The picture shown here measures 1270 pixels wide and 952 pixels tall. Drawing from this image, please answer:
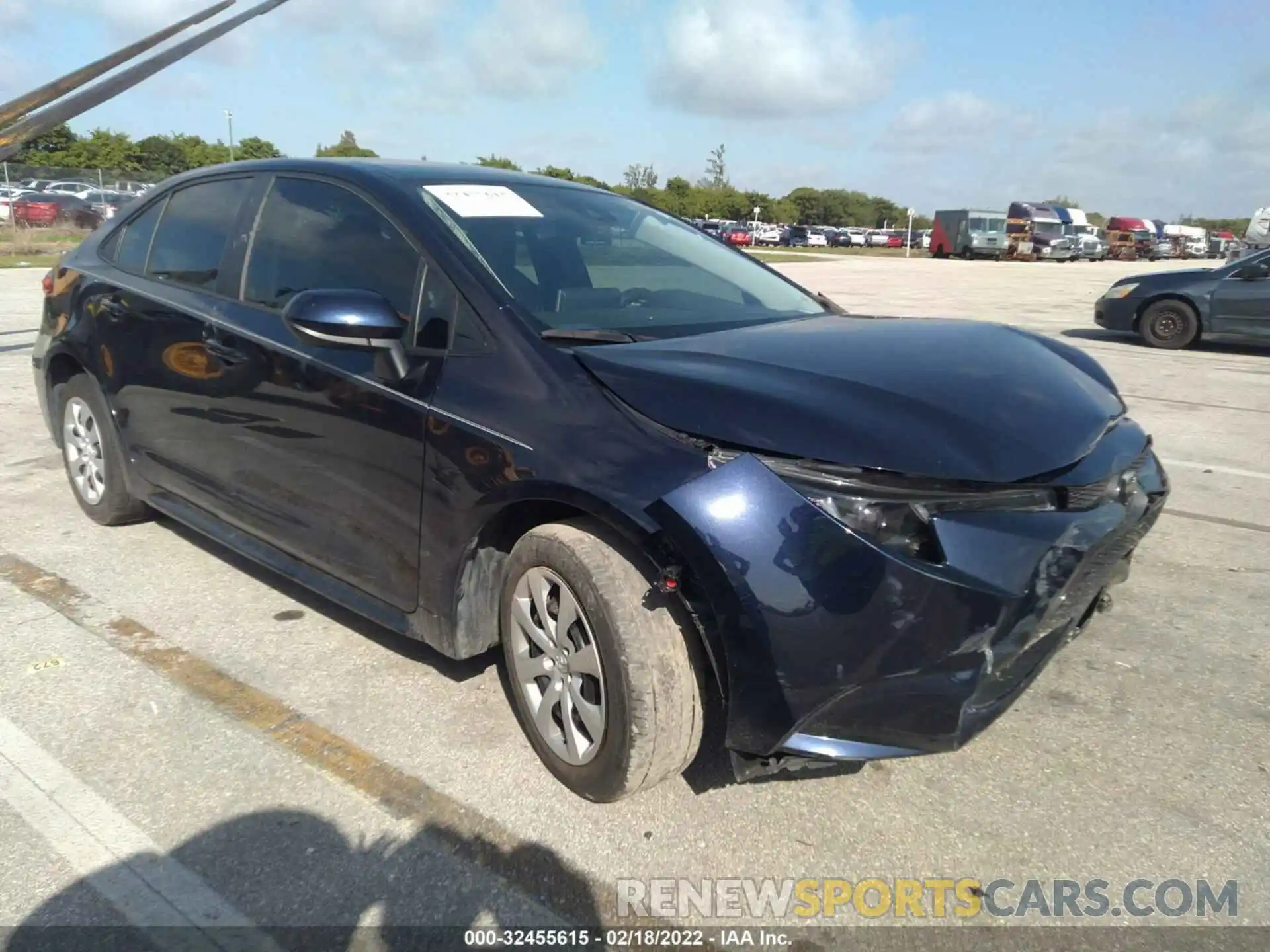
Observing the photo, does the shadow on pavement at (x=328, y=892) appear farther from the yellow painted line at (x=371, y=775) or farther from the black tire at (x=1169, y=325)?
the black tire at (x=1169, y=325)

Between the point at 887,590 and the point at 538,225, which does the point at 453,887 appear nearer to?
the point at 887,590

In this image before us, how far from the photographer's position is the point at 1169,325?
38.3ft

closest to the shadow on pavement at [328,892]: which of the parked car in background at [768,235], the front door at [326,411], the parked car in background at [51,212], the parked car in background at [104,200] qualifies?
the front door at [326,411]

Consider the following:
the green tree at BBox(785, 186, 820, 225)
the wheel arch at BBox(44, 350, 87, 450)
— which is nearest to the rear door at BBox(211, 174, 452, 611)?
the wheel arch at BBox(44, 350, 87, 450)

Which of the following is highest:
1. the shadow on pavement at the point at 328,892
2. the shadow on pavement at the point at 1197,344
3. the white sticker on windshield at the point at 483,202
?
the white sticker on windshield at the point at 483,202

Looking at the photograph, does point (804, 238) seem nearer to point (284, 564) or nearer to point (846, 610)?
point (284, 564)

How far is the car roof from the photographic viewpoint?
3.18m

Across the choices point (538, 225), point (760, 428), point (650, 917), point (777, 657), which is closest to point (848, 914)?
point (650, 917)

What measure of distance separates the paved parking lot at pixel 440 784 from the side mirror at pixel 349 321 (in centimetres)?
113

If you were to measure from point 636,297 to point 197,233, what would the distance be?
1.96 m

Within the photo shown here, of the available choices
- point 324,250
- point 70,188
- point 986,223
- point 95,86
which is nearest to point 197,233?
point 324,250

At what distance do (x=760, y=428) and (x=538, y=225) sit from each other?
4.44ft

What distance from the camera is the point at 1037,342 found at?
3.14m

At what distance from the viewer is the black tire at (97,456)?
168 inches
